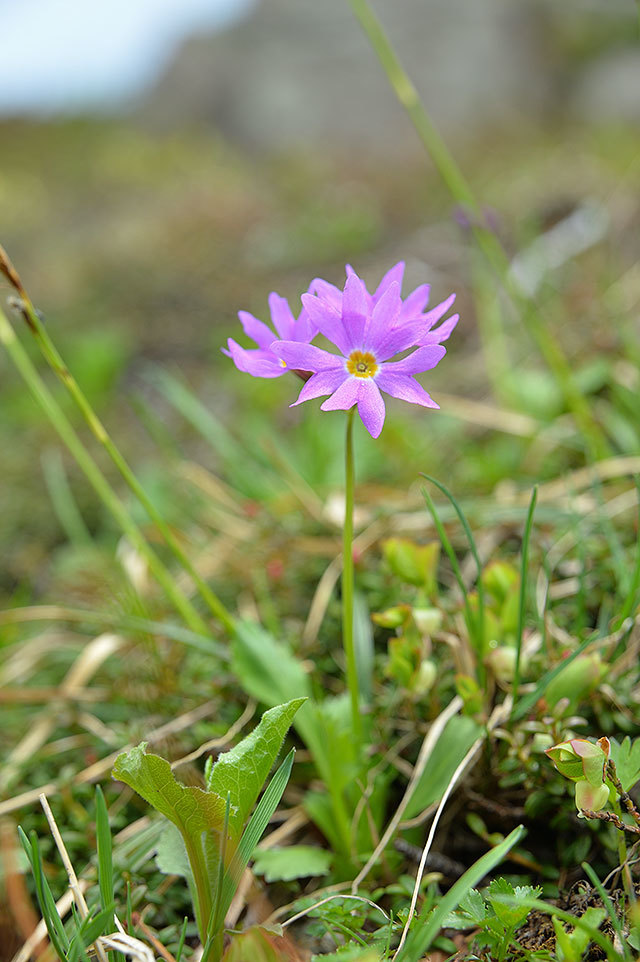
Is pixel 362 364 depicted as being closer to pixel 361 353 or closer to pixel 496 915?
pixel 361 353

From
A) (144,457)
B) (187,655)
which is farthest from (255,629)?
(144,457)

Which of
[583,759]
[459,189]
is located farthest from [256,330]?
[459,189]

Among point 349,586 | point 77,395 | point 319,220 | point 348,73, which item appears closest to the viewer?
point 349,586

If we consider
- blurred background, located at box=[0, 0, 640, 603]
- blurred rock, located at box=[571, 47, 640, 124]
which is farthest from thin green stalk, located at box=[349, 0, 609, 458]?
blurred rock, located at box=[571, 47, 640, 124]

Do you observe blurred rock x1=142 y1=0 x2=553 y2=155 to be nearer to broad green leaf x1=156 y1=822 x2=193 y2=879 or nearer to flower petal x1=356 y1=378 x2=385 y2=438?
flower petal x1=356 y1=378 x2=385 y2=438

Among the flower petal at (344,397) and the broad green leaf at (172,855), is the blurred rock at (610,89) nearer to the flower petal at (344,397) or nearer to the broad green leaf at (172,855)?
the flower petal at (344,397)

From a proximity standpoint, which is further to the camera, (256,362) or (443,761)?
(443,761)

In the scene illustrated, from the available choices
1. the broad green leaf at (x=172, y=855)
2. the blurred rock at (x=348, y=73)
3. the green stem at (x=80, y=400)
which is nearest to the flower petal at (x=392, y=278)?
the green stem at (x=80, y=400)
